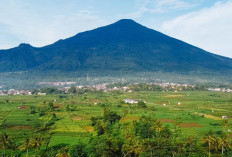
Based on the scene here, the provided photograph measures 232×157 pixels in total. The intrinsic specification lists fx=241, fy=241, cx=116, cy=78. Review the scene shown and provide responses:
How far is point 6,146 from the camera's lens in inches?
1283

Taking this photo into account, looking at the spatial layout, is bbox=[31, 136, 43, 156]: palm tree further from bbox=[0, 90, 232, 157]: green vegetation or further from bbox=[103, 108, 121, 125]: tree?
bbox=[103, 108, 121, 125]: tree

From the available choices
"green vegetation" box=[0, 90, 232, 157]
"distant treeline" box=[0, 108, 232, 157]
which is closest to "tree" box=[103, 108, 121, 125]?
"green vegetation" box=[0, 90, 232, 157]

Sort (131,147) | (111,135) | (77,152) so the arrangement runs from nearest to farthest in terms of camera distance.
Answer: (77,152) < (131,147) < (111,135)

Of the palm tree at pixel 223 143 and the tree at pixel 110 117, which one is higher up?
the tree at pixel 110 117

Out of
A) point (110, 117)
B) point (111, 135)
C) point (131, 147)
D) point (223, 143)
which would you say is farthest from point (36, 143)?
point (223, 143)

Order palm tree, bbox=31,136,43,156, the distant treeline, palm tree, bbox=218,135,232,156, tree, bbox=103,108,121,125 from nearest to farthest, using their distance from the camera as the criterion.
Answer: the distant treeline → palm tree, bbox=218,135,232,156 → palm tree, bbox=31,136,43,156 → tree, bbox=103,108,121,125

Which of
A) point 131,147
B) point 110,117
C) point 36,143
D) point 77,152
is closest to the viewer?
point 77,152

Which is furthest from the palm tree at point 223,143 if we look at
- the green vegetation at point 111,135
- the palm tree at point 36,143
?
the palm tree at point 36,143

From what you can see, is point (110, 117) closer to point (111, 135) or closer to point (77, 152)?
point (111, 135)

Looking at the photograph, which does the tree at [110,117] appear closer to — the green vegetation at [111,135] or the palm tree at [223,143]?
the green vegetation at [111,135]

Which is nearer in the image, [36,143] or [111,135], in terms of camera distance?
[36,143]

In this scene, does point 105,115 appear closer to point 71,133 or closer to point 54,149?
point 71,133

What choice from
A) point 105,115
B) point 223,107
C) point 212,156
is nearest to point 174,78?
point 223,107

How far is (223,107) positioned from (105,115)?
38070mm
